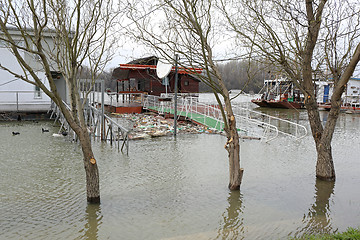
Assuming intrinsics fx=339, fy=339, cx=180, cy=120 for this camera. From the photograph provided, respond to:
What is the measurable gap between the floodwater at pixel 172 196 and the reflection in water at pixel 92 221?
0.05 feet

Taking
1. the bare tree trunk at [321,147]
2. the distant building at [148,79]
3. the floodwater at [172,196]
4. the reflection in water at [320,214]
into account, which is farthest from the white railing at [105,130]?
the distant building at [148,79]

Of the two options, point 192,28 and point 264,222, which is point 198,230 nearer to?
point 264,222

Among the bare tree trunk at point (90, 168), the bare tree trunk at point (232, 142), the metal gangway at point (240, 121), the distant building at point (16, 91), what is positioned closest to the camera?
the bare tree trunk at point (90, 168)

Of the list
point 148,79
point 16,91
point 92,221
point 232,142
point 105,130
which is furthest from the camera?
point 148,79

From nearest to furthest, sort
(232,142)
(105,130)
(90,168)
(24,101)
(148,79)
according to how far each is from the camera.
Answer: (90,168), (232,142), (105,130), (24,101), (148,79)

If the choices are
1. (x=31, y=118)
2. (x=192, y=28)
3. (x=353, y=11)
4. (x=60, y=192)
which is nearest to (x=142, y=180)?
(x=60, y=192)

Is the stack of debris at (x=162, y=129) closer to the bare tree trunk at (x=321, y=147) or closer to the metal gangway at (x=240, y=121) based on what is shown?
the metal gangway at (x=240, y=121)

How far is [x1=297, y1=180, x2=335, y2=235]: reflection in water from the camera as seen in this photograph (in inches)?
206

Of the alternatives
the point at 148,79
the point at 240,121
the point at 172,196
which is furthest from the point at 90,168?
the point at 148,79

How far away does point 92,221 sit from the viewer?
17.7 ft

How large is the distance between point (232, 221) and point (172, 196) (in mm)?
1546

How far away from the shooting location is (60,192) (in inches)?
267

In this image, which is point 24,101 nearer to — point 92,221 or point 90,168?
point 90,168

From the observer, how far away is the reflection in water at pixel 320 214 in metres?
5.23
